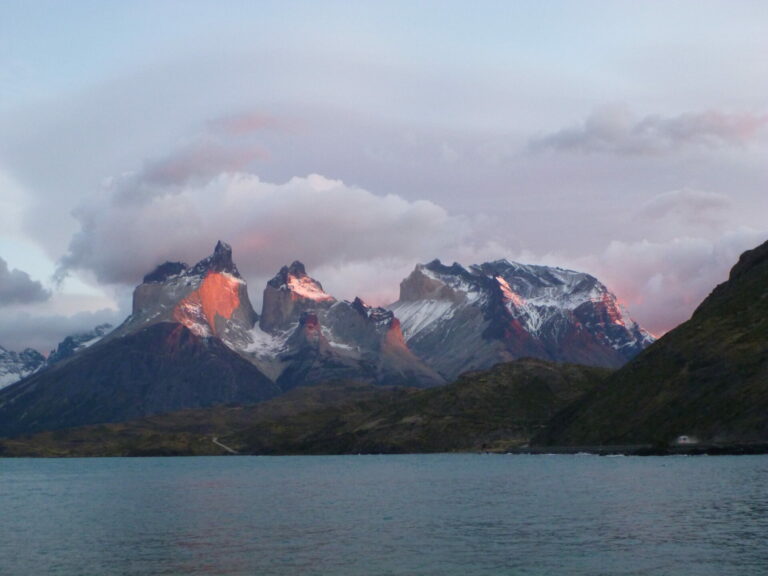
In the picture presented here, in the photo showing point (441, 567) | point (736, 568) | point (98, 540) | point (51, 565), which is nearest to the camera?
point (736, 568)

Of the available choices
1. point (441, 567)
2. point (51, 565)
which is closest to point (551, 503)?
point (441, 567)

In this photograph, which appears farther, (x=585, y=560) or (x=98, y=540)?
(x=98, y=540)

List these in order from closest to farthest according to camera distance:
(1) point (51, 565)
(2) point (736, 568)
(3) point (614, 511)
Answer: (2) point (736, 568)
(1) point (51, 565)
(3) point (614, 511)

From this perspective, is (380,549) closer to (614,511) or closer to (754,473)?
(614,511)

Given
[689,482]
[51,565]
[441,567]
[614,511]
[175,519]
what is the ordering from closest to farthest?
[441,567], [51,565], [614,511], [175,519], [689,482]

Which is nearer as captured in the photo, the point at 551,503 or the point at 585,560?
the point at 585,560

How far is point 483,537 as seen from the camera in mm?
111500

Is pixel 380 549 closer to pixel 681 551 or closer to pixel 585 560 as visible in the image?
pixel 585 560

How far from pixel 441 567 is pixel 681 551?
24.5 meters

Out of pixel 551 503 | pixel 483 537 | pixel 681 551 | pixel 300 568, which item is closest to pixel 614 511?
pixel 551 503

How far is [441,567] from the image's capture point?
3538 inches

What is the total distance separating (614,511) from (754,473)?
68970 mm

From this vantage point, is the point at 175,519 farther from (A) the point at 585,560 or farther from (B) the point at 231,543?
(A) the point at 585,560

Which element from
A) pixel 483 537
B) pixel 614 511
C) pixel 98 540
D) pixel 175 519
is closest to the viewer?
pixel 483 537
